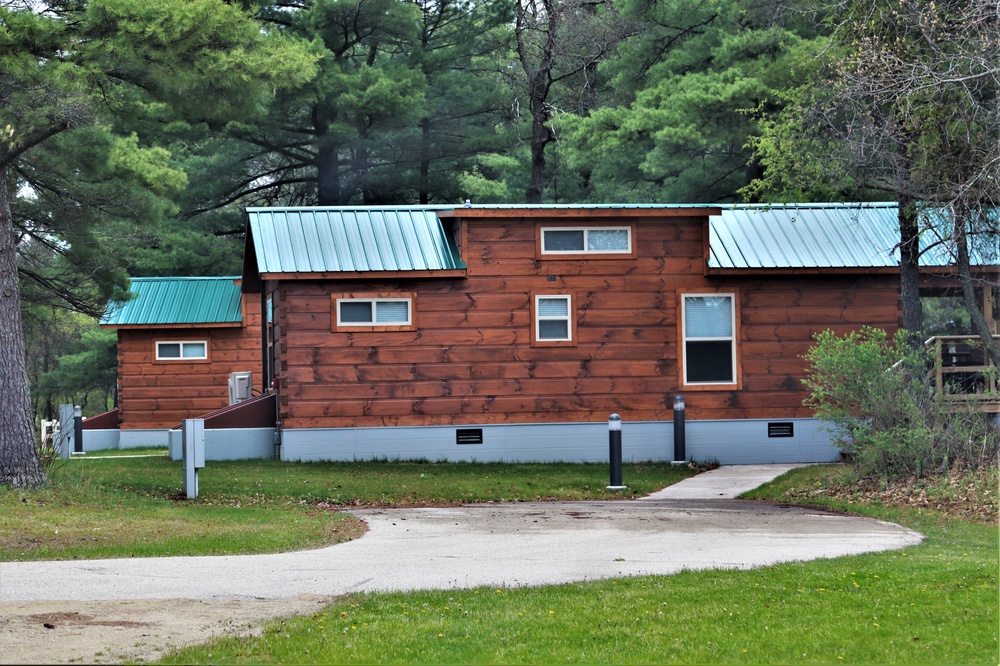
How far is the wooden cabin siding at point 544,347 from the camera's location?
2092 cm

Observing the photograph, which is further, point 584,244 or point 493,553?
point 584,244

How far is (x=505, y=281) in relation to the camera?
2138 cm

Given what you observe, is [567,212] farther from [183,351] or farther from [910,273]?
[183,351]

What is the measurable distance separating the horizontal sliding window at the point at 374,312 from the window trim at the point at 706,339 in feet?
15.6

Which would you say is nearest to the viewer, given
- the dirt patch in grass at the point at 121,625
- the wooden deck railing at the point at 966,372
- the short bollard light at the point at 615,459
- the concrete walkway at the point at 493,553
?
the dirt patch in grass at the point at 121,625

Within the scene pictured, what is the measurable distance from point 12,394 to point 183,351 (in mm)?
16082

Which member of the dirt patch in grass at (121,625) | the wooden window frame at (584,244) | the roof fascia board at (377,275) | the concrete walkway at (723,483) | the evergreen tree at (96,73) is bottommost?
the concrete walkway at (723,483)

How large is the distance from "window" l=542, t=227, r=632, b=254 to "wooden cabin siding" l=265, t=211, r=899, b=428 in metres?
0.16

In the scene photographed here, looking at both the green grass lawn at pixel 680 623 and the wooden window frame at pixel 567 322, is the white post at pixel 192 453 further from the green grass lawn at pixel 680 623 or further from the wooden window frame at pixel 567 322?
the green grass lawn at pixel 680 623

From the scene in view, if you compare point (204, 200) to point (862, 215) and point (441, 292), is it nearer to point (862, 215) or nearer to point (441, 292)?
point (441, 292)

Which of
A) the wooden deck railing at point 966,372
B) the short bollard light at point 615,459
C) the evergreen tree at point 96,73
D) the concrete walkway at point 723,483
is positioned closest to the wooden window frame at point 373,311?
the evergreen tree at point 96,73

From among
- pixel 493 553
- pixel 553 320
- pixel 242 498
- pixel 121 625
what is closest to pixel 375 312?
pixel 553 320

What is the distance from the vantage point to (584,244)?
21.6m

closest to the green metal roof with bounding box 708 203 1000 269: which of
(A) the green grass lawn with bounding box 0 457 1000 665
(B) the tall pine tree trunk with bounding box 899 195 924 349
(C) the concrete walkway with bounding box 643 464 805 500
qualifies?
(B) the tall pine tree trunk with bounding box 899 195 924 349
